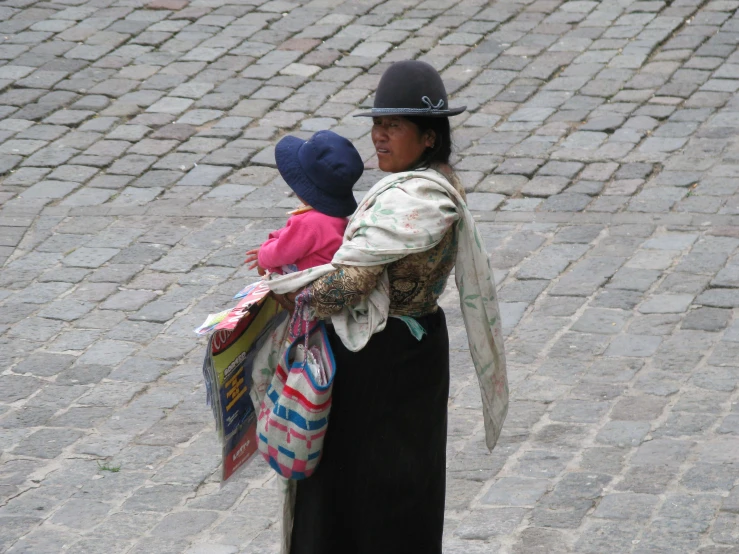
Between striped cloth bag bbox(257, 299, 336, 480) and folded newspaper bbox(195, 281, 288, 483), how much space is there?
0.13 m

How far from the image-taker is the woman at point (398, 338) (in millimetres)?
3217

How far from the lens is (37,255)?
705 centimetres

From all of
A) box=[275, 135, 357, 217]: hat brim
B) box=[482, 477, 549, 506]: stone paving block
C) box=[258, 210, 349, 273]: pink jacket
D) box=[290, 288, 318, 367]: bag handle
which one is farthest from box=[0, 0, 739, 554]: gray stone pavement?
box=[275, 135, 357, 217]: hat brim

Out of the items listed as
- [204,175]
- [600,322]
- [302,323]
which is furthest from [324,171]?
[204,175]

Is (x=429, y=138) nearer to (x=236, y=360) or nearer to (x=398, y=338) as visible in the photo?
(x=398, y=338)

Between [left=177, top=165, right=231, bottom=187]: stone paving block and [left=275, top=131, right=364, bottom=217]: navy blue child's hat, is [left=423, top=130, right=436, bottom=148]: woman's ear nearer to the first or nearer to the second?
[left=275, top=131, right=364, bottom=217]: navy blue child's hat

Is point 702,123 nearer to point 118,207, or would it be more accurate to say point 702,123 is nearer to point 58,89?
point 118,207

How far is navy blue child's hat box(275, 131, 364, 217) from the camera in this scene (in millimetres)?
3369

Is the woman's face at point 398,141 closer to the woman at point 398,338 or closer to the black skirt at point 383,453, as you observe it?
the woman at point 398,338

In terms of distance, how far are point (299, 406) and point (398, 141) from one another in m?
0.81

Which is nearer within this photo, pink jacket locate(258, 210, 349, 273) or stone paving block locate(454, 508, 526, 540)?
pink jacket locate(258, 210, 349, 273)

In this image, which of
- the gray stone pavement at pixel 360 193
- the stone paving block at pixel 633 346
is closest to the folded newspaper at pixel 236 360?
the gray stone pavement at pixel 360 193

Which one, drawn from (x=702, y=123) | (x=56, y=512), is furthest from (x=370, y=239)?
(x=702, y=123)

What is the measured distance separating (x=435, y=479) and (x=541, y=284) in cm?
305
